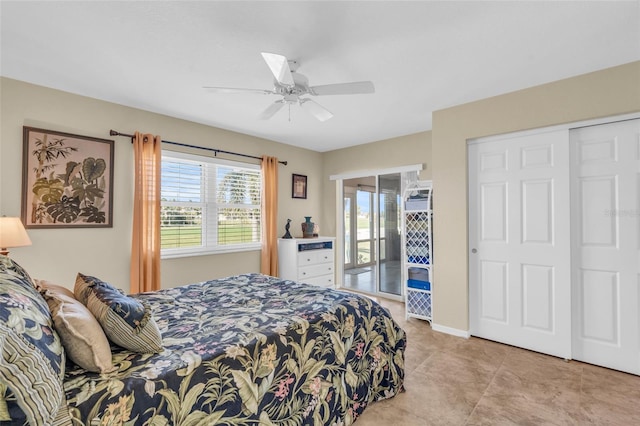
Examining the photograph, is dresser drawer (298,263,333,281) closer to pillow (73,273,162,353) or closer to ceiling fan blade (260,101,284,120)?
ceiling fan blade (260,101,284,120)

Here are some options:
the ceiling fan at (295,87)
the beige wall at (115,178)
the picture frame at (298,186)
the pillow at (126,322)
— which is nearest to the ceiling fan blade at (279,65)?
the ceiling fan at (295,87)

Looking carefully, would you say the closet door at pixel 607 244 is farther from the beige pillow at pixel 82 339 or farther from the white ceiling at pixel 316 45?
the beige pillow at pixel 82 339

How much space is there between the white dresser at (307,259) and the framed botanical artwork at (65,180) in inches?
88.6

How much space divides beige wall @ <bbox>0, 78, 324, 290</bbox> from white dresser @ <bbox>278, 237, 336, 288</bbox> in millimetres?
583

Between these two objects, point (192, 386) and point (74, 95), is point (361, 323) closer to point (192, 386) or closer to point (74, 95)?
point (192, 386)

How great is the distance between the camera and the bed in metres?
1.09

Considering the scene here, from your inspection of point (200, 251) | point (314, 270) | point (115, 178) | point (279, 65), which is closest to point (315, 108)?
point (279, 65)

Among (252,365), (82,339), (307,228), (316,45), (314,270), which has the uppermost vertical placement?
(316,45)

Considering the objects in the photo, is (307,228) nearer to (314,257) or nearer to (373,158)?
(314,257)

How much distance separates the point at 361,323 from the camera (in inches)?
79.5

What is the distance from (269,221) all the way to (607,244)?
376 centimetres

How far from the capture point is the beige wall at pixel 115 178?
2.58m

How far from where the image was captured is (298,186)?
5.07 metres

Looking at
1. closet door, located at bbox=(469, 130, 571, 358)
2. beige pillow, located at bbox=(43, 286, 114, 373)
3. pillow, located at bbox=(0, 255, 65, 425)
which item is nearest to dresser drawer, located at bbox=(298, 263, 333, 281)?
closet door, located at bbox=(469, 130, 571, 358)
